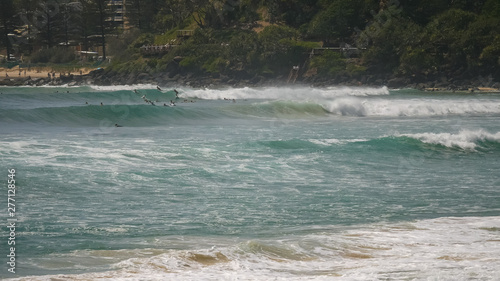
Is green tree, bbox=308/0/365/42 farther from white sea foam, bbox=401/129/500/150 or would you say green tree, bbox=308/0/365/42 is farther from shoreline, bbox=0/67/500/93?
white sea foam, bbox=401/129/500/150

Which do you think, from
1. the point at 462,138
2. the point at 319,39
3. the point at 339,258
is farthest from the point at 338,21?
the point at 339,258

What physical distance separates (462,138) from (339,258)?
43.2ft

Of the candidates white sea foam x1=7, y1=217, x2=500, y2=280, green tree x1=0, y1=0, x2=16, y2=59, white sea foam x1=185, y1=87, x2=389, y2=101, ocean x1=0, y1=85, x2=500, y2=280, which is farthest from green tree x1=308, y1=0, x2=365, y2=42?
white sea foam x1=7, y1=217, x2=500, y2=280

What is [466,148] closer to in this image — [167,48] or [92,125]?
[92,125]

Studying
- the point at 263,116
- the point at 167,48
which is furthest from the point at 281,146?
the point at 167,48

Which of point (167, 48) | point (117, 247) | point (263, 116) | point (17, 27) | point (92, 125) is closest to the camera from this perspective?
point (117, 247)

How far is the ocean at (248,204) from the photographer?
885 centimetres

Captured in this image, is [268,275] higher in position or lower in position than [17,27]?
lower

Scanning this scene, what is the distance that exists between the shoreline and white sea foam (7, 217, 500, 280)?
133 feet

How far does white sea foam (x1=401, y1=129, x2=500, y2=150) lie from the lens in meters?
20.7

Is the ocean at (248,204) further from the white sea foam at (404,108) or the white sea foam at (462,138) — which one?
the white sea foam at (404,108)

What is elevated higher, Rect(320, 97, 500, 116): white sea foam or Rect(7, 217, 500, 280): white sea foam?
Rect(7, 217, 500, 280): white sea foam

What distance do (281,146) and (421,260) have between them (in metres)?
11.2

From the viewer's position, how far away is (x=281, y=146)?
2000 centimetres
